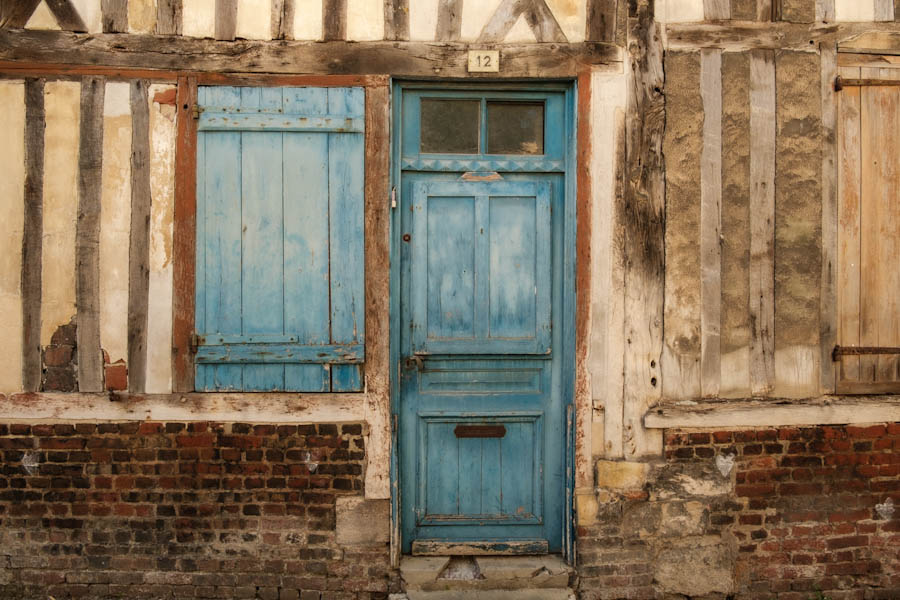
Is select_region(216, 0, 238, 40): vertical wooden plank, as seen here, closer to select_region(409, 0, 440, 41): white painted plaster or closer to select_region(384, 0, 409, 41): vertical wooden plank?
select_region(384, 0, 409, 41): vertical wooden plank

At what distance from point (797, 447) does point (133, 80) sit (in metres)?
4.37

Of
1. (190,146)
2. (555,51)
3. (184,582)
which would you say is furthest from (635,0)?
(184,582)

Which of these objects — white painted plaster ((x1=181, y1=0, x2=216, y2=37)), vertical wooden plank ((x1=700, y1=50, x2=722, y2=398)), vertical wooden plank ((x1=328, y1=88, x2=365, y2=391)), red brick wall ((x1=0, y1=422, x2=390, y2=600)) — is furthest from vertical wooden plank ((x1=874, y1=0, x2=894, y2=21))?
red brick wall ((x1=0, y1=422, x2=390, y2=600))

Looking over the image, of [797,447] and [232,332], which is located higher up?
[232,332]

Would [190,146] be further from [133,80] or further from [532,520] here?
[532,520]

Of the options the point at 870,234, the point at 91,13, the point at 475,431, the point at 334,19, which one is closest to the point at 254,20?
the point at 334,19

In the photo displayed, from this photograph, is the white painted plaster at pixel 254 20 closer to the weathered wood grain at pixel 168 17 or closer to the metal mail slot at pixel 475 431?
the weathered wood grain at pixel 168 17

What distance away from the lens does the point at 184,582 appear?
3508 millimetres

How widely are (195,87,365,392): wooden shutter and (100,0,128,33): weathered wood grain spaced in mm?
599

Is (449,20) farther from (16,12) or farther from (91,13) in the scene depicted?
(16,12)

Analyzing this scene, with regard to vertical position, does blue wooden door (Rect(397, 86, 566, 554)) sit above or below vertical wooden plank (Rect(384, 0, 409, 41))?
below

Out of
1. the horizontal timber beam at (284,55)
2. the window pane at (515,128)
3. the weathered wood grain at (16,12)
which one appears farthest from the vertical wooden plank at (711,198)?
the weathered wood grain at (16,12)

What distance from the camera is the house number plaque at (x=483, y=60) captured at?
11.7ft

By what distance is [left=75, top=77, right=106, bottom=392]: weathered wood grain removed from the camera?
351cm
